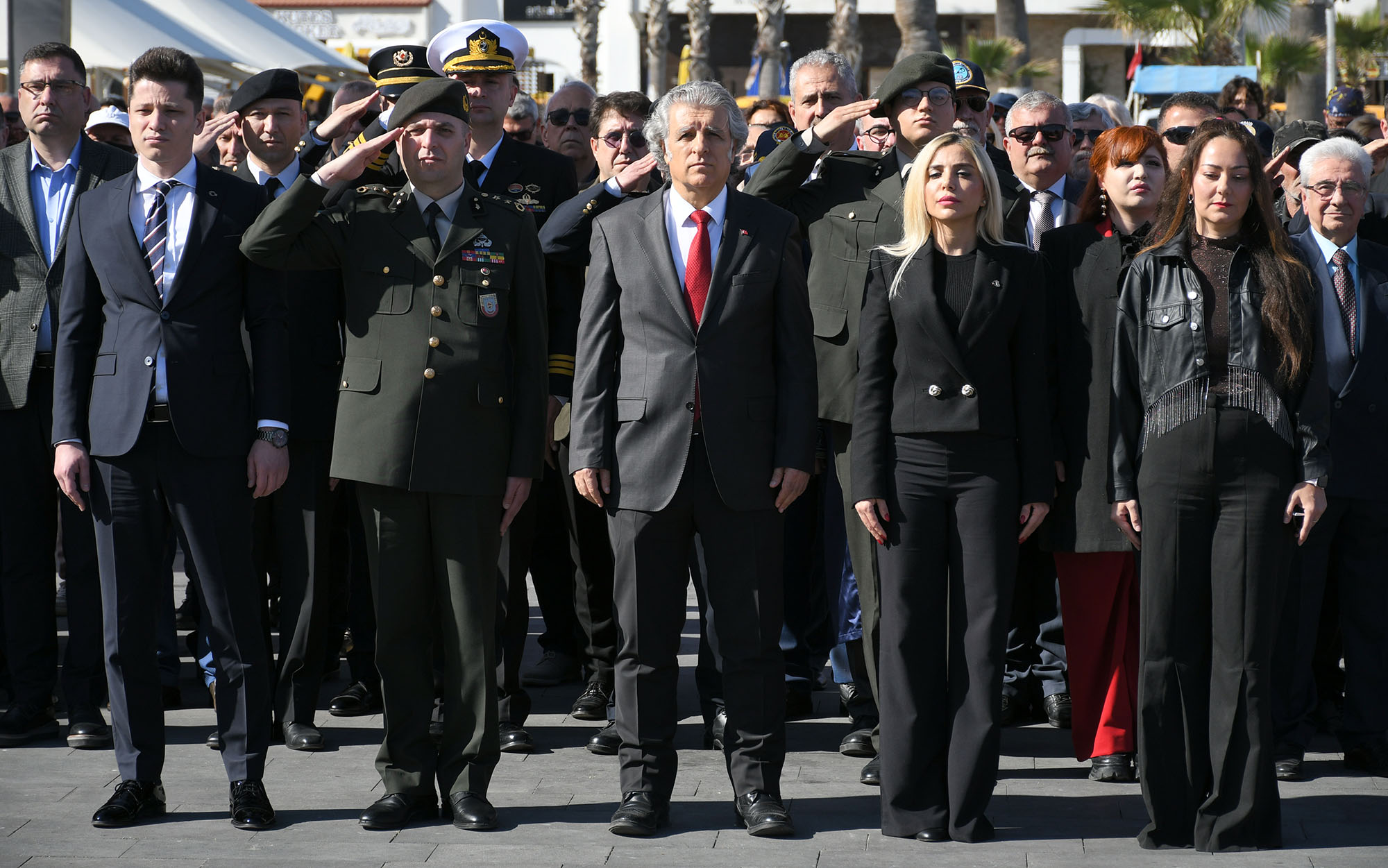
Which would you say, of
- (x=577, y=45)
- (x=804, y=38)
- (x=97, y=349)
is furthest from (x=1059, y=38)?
(x=97, y=349)

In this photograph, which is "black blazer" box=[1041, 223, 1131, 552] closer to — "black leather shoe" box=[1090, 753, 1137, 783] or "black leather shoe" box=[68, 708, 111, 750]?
"black leather shoe" box=[1090, 753, 1137, 783]

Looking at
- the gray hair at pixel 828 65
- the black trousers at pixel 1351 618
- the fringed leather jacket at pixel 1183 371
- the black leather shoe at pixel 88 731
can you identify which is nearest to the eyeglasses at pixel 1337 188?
the fringed leather jacket at pixel 1183 371

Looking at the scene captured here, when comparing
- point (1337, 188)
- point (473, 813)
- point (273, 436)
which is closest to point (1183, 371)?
point (1337, 188)

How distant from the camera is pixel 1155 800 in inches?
184

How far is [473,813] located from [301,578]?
4.79 ft

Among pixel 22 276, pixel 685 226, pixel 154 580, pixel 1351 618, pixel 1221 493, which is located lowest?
pixel 1351 618

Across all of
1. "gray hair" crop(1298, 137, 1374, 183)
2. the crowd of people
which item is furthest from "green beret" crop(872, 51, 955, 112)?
"gray hair" crop(1298, 137, 1374, 183)

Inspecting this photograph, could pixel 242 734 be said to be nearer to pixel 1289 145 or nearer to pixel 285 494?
pixel 285 494

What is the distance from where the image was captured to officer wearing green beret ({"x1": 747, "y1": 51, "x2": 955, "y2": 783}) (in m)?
5.37

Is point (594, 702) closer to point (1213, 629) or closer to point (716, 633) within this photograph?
point (716, 633)

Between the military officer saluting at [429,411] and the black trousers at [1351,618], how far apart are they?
2.82 meters

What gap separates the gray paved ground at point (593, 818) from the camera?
14.9 ft

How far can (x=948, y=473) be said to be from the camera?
477 centimetres

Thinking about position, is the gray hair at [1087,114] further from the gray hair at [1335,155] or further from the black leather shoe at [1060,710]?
the black leather shoe at [1060,710]
